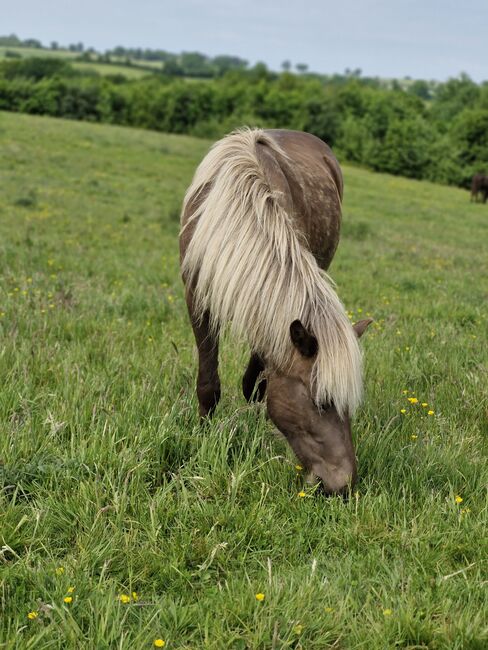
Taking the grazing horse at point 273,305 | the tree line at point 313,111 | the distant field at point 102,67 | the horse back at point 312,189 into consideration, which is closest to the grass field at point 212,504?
the grazing horse at point 273,305

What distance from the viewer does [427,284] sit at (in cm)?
1005

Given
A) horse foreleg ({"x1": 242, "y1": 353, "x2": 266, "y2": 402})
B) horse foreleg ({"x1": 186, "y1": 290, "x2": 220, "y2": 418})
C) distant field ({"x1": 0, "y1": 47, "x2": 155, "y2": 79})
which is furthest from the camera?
distant field ({"x1": 0, "y1": 47, "x2": 155, "y2": 79})

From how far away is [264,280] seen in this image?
3.37 meters

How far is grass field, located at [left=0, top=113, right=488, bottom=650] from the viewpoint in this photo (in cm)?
232

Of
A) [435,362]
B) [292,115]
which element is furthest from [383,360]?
[292,115]

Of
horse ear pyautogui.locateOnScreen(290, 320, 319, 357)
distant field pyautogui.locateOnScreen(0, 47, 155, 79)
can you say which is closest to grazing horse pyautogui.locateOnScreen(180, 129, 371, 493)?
horse ear pyautogui.locateOnScreen(290, 320, 319, 357)

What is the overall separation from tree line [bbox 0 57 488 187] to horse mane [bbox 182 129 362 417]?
51.1 m

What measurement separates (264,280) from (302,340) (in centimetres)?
46

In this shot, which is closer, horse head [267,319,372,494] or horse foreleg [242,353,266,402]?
horse head [267,319,372,494]

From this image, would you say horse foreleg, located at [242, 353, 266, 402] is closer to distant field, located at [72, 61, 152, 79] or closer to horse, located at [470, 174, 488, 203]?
horse, located at [470, 174, 488, 203]

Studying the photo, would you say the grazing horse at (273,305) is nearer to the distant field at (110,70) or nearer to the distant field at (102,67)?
the distant field at (102,67)

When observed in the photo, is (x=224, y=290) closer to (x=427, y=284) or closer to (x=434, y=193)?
(x=427, y=284)

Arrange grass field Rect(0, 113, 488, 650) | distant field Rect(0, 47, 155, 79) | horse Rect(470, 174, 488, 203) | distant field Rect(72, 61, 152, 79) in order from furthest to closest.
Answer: distant field Rect(0, 47, 155, 79) < distant field Rect(72, 61, 152, 79) < horse Rect(470, 174, 488, 203) < grass field Rect(0, 113, 488, 650)

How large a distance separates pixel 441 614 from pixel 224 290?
1.98 meters
